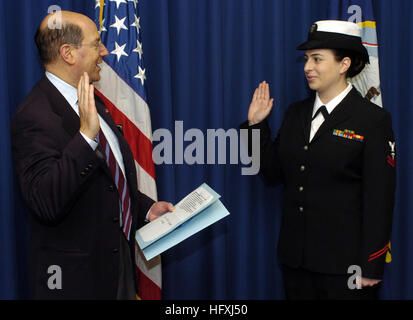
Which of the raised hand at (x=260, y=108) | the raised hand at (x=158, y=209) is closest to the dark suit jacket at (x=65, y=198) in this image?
the raised hand at (x=158, y=209)

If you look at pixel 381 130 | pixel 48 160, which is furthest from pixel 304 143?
pixel 48 160

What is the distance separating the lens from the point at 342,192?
183cm

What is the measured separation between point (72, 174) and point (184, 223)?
0.57 metres

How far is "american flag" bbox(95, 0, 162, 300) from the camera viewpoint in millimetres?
2207

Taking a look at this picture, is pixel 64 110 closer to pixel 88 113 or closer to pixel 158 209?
pixel 88 113

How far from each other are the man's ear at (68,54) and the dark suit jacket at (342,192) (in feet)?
3.44

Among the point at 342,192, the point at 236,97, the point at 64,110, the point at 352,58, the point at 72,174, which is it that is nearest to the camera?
the point at 72,174

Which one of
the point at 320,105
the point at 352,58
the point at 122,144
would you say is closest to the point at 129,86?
the point at 122,144

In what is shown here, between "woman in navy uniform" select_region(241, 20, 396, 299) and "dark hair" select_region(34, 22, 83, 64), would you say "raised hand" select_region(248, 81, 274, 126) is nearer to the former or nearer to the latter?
"woman in navy uniform" select_region(241, 20, 396, 299)

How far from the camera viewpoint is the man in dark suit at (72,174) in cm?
134

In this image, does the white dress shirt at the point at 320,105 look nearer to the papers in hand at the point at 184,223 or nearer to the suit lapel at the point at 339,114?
the suit lapel at the point at 339,114

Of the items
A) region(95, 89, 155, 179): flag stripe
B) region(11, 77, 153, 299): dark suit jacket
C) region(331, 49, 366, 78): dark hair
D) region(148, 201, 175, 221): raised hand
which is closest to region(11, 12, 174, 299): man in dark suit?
region(11, 77, 153, 299): dark suit jacket

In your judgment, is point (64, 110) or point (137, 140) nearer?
point (64, 110)

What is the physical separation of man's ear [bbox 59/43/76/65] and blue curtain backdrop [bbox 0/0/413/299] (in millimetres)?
900
